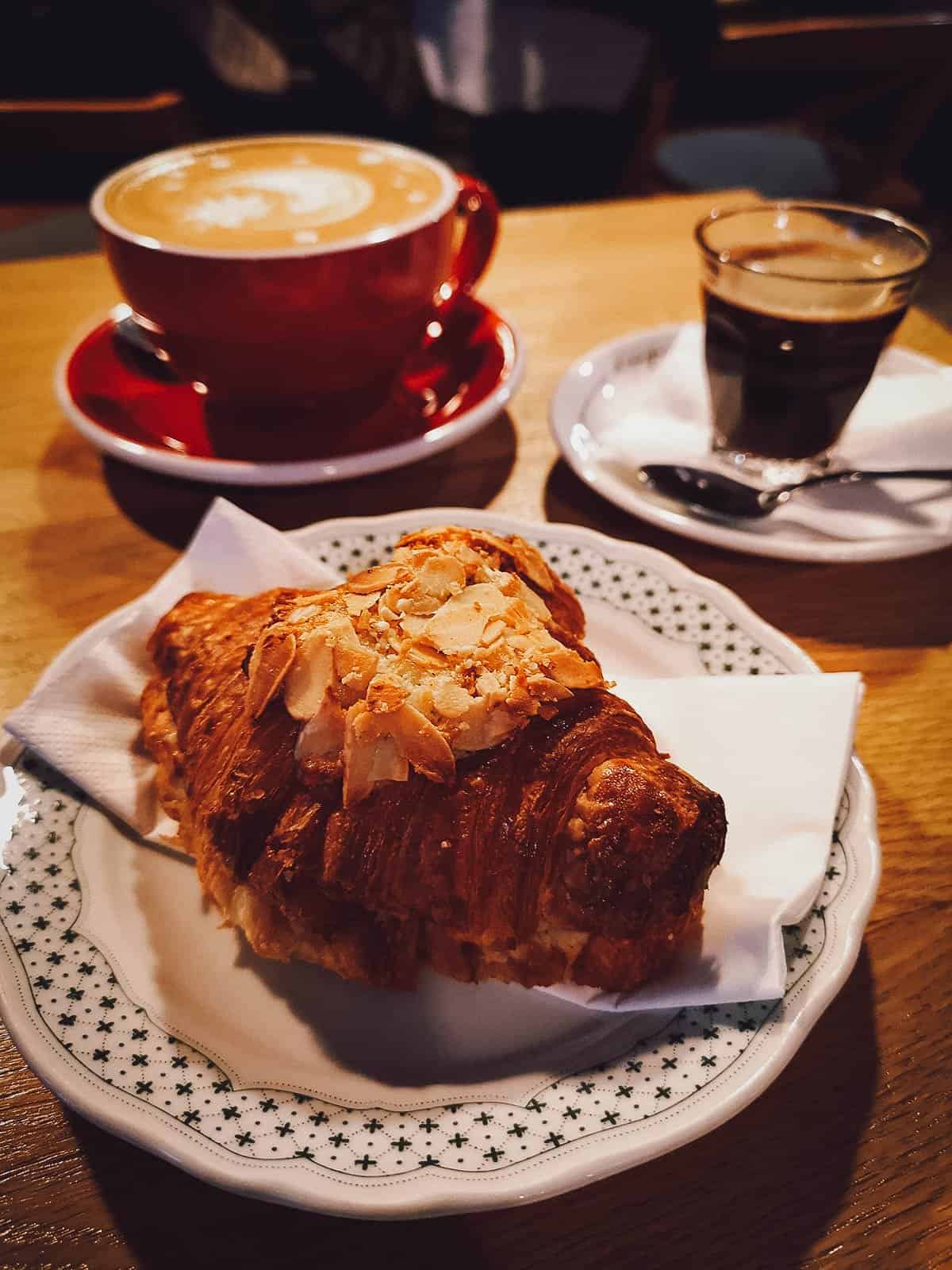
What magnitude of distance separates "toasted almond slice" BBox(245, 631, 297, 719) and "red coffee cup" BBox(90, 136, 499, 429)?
1.89 ft

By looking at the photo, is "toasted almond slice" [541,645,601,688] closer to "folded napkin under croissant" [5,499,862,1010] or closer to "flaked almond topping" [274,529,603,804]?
"flaked almond topping" [274,529,603,804]

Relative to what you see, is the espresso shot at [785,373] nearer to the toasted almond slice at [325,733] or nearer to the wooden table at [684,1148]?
the wooden table at [684,1148]

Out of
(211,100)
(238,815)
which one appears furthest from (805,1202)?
(211,100)

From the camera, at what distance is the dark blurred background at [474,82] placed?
3289 millimetres

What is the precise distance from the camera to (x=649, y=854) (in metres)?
0.64

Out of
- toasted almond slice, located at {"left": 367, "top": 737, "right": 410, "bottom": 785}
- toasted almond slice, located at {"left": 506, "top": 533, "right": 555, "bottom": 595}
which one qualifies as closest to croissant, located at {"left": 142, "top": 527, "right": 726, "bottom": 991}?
toasted almond slice, located at {"left": 367, "top": 737, "right": 410, "bottom": 785}

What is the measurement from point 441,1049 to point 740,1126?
20 cm

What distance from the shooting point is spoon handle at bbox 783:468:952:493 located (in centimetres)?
118

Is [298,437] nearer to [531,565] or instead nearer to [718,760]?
[531,565]

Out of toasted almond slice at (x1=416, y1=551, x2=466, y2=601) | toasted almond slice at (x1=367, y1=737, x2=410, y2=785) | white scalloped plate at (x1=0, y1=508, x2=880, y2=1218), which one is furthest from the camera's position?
toasted almond slice at (x1=416, y1=551, x2=466, y2=601)

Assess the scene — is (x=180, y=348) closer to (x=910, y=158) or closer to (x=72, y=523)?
(x=72, y=523)

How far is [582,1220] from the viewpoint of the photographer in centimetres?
59

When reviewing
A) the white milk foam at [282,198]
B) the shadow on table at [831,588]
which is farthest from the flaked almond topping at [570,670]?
the white milk foam at [282,198]

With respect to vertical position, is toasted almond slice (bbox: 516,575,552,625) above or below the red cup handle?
below
